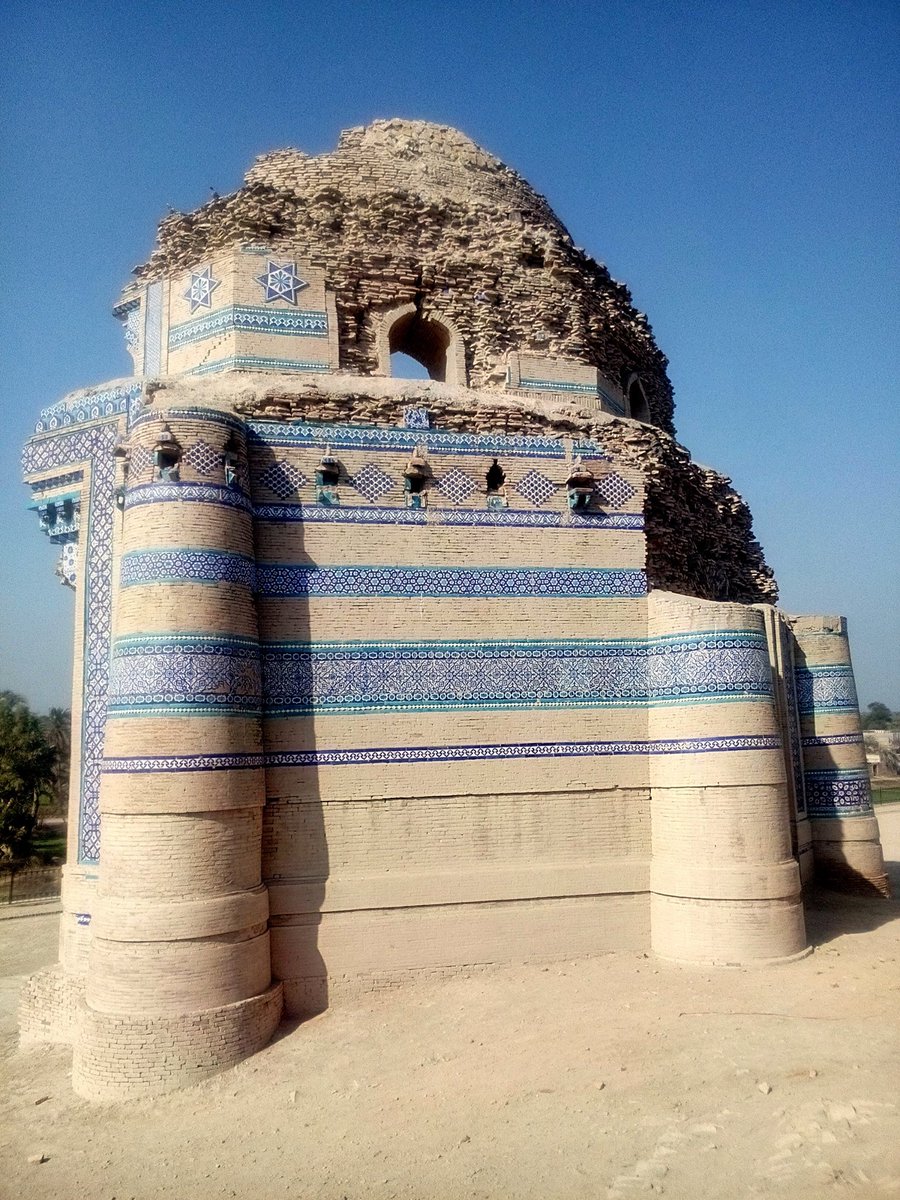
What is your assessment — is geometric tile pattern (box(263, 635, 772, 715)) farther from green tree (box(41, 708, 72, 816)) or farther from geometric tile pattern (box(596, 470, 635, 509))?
green tree (box(41, 708, 72, 816))

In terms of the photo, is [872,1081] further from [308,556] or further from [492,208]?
[492,208]

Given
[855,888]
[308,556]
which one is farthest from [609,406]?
[855,888]

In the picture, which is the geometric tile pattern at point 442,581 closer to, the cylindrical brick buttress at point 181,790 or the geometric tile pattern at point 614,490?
the cylindrical brick buttress at point 181,790

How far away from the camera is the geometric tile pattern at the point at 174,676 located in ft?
25.2

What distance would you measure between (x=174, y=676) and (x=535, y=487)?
4145 mm

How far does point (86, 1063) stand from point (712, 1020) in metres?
4.86

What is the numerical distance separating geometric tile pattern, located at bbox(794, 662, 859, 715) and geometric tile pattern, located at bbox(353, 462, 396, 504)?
271 inches

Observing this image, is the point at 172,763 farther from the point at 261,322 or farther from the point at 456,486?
the point at 261,322

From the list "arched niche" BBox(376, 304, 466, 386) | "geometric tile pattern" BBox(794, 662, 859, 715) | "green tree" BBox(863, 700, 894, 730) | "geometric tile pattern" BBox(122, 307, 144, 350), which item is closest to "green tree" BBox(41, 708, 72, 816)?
"geometric tile pattern" BBox(122, 307, 144, 350)

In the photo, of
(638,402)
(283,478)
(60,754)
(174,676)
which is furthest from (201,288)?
(60,754)

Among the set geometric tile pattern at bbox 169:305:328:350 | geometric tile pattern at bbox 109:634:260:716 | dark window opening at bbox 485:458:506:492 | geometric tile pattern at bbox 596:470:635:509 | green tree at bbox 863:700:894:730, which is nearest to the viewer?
geometric tile pattern at bbox 109:634:260:716

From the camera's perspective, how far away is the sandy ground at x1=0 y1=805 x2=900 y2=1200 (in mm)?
5395

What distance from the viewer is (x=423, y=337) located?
12.0m

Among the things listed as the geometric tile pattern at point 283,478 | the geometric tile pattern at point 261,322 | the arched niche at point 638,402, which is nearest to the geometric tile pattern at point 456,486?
the geometric tile pattern at point 283,478
